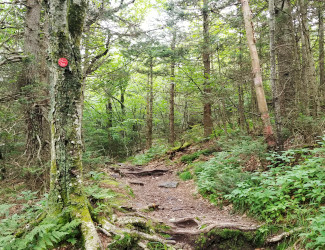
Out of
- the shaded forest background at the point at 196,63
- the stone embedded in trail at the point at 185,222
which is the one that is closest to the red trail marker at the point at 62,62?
the shaded forest background at the point at 196,63

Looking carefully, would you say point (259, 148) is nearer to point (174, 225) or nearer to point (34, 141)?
point (174, 225)

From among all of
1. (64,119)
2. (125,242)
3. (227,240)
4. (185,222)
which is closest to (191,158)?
(185,222)

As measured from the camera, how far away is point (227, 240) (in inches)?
137

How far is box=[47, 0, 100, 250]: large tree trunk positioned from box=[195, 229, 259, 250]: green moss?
6.78ft

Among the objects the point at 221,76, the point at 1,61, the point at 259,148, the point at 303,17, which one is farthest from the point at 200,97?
the point at 1,61

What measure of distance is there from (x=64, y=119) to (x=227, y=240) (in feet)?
11.6

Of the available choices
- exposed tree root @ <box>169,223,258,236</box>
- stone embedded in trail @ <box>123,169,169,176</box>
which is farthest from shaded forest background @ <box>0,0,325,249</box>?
Result: stone embedded in trail @ <box>123,169,169,176</box>

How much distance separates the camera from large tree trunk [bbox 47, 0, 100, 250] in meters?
3.27

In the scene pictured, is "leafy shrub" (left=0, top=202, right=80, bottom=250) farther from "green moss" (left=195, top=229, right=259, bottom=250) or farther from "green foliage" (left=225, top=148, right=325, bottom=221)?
"green foliage" (left=225, top=148, right=325, bottom=221)

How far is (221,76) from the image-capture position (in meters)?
8.44

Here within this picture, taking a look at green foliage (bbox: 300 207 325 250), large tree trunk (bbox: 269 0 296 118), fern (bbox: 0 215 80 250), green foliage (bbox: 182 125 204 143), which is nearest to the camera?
fern (bbox: 0 215 80 250)

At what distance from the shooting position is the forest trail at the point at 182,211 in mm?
3625

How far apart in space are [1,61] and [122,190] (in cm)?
459

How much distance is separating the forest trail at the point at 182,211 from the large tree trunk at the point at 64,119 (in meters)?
1.55
